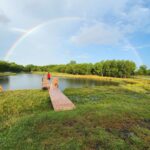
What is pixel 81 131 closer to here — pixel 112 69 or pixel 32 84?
pixel 32 84

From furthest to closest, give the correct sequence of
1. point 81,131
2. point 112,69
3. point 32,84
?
point 112,69 → point 32,84 → point 81,131

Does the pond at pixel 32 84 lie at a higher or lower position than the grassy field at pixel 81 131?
lower

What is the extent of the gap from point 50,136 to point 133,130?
2688 millimetres

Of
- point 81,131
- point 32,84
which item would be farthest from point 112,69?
point 81,131

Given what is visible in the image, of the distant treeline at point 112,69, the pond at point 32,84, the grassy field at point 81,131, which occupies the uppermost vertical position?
the distant treeline at point 112,69

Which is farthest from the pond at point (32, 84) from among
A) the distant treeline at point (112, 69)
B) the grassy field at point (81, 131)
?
the distant treeline at point (112, 69)

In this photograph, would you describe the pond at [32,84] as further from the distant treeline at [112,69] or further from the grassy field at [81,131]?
the distant treeline at [112,69]

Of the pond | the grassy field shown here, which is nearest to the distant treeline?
the pond

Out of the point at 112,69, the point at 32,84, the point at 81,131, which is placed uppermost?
the point at 112,69

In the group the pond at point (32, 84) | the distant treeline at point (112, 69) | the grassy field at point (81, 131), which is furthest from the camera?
the distant treeline at point (112, 69)

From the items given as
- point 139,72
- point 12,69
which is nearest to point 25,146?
point 139,72

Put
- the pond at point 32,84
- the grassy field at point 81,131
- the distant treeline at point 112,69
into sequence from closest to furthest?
the grassy field at point 81,131 < the pond at point 32,84 < the distant treeline at point 112,69

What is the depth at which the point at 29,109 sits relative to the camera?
865cm

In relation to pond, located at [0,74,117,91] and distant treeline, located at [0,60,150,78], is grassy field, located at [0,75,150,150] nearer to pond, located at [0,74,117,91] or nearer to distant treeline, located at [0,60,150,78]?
pond, located at [0,74,117,91]
